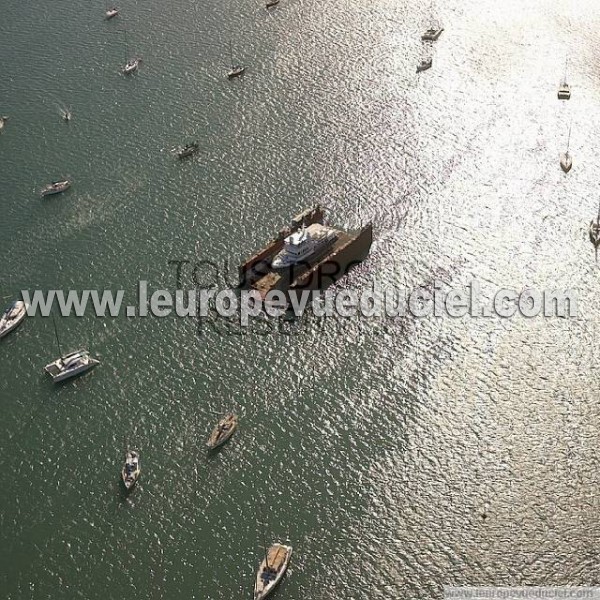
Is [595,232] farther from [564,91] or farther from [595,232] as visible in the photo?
[564,91]

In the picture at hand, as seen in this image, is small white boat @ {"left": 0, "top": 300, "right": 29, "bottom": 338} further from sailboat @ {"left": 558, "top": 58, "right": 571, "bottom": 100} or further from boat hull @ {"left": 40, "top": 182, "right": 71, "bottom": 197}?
sailboat @ {"left": 558, "top": 58, "right": 571, "bottom": 100}

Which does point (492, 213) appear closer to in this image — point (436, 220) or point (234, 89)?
point (436, 220)

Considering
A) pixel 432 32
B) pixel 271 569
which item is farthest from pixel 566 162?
pixel 271 569

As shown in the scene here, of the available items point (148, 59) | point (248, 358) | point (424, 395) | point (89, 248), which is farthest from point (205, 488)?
point (148, 59)

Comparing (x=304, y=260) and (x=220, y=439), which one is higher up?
(x=304, y=260)

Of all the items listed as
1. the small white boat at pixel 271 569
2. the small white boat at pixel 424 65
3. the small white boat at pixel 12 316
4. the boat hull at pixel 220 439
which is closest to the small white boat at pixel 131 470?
the boat hull at pixel 220 439

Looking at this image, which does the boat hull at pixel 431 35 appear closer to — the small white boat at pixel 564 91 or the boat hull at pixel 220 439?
the small white boat at pixel 564 91

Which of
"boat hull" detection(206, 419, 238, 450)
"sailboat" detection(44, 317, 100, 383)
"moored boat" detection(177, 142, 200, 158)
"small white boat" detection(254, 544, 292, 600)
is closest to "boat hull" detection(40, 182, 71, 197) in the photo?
"moored boat" detection(177, 142, 200, 158)
